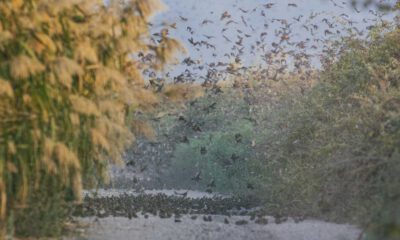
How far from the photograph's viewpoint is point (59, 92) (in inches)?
271

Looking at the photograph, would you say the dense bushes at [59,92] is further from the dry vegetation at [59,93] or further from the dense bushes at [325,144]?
the dense bushes at [325,144]

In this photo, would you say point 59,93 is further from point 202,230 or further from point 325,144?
point 325,144

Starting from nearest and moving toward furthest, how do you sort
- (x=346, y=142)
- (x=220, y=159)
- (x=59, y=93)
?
1. (x=59, y=93)
2. (x=346, y=142)
3. (x=220, y=159)

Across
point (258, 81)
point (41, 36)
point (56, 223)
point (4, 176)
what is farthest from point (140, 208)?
point (258, 81)

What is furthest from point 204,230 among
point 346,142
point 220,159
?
point 220,159

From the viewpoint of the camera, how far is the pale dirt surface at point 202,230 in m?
7.69

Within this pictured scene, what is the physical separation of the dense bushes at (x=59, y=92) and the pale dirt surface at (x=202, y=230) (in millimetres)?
629

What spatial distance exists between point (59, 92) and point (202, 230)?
226 cm

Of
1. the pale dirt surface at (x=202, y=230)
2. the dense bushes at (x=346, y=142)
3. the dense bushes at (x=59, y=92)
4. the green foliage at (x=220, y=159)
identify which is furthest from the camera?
the green foliage at (x=220, y=159)

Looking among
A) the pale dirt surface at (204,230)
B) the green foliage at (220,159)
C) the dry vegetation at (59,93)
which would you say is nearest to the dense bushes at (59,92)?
Result: the dry vegetation at (59,93)

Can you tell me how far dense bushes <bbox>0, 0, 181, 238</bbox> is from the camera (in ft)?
21.6

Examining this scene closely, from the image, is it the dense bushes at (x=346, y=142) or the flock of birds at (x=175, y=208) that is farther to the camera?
the flock of birds at (x=175, y=208)

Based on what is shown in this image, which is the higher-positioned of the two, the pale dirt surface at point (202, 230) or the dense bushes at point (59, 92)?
the dense bushes at point (59, 92)

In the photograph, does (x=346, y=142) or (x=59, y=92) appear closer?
(x=59, y=92)
